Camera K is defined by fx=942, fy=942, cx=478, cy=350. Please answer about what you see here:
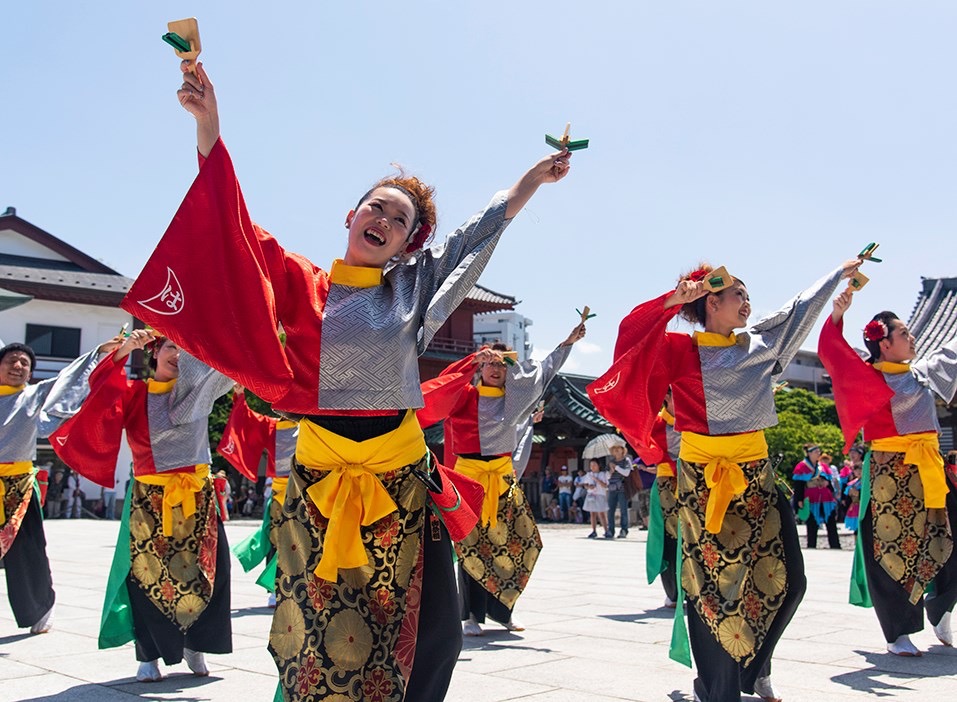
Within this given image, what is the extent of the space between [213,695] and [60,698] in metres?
0.66

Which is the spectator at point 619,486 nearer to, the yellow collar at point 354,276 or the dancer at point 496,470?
the dancer at point 496,470

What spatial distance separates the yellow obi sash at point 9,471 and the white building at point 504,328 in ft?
135

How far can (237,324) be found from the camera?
2730 millimetres

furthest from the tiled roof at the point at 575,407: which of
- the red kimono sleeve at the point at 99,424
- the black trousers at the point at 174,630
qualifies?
the black trousers at the point at 174,630

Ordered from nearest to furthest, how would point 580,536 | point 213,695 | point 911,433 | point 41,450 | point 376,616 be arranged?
point 376,616 < point 213,695 < point 911,433 < point 580,536 < point 41,450

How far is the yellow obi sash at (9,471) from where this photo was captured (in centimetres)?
647

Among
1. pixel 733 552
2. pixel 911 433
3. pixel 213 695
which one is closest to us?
pixel 733 552

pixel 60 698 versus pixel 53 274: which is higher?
pixel 53 274

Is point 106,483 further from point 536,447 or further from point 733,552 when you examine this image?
point 536,447

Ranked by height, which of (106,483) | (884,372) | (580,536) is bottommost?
(580,536)

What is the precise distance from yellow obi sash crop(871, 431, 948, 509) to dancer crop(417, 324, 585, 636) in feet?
7.32

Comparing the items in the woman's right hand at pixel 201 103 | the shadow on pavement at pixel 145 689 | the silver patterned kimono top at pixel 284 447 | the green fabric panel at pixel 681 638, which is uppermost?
the woman's right hand at pixel 201 103

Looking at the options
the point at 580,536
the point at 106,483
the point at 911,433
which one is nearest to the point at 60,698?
the point at 106,483

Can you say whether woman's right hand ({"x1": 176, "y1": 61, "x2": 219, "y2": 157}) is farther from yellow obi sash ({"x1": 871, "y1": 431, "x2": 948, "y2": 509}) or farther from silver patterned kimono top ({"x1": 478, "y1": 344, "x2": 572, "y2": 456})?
yellow obi sash ({"x1": 871, "y1": 431, "x2": 948, "y2": 509})
